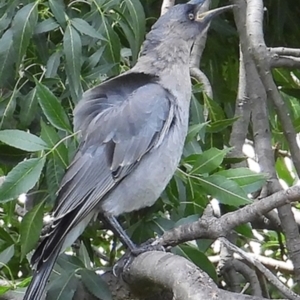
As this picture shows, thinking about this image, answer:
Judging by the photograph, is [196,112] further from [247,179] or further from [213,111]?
[247,179]

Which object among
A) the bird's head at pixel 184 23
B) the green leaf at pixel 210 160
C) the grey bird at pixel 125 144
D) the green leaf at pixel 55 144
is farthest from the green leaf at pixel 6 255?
the bird's head at pixel 184 23

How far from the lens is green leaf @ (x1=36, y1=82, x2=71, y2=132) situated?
1.69 metres

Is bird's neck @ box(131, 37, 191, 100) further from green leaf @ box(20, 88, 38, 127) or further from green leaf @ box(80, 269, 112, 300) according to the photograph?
green leaf @ box(80, 269, 112, 300)

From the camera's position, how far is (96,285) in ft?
5.42

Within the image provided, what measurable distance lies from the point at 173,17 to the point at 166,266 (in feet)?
3.14

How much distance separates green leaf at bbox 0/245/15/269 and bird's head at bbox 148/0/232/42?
2.47 feet

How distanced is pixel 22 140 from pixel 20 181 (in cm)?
9

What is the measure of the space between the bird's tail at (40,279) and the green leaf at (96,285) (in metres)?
0.08

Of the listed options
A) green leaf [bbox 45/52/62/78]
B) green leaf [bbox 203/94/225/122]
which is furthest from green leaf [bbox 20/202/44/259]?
green leaf [bbox 203/94/225/122]

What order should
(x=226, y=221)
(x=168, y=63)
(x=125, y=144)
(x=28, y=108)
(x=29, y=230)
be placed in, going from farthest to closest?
(x=168, y=63), (x=125, y=144), (x=28, y=108), (x=29, y=230), (x=226, y=221)

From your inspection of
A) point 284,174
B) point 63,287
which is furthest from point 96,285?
point 284,174

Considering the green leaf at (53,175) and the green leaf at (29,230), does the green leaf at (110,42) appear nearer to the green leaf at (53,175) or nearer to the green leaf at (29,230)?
the green leaf at (53,175)

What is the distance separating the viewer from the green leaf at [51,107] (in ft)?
5.54

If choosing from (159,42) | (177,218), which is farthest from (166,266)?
(159,42)
